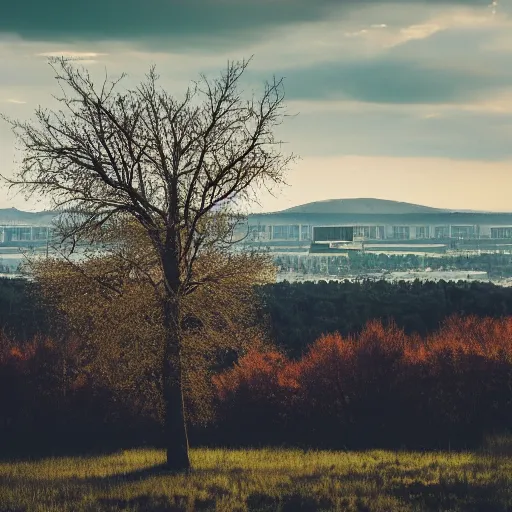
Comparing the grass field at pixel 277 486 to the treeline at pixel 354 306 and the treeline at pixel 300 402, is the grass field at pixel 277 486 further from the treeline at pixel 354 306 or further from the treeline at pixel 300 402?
the treeline at pixel 354 306

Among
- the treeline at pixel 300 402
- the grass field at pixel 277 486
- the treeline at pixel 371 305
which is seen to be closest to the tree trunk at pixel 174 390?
the grass field at pixel 277 486

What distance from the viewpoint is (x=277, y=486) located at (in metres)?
22.6

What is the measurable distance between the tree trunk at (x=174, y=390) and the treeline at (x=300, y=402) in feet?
34.5

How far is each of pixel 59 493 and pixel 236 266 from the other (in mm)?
8126

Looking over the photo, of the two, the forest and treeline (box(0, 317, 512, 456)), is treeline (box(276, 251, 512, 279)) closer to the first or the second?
the forest

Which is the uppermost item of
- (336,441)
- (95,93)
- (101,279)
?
(95,93)

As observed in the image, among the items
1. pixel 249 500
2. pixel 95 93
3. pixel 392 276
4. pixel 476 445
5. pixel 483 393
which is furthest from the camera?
pixel 392 276

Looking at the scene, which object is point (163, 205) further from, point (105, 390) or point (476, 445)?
point (105, 390)

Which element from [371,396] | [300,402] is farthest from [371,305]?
[300,402]

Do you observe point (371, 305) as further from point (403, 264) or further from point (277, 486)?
point (403, 264)

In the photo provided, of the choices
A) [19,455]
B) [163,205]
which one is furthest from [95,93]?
[19,455]

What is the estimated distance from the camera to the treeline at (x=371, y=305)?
3674 inches

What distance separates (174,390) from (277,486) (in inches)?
234

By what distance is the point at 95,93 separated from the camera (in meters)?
26.0
